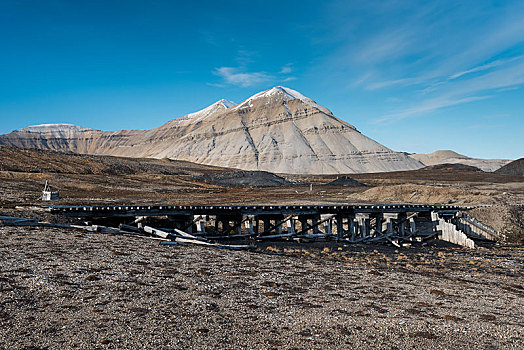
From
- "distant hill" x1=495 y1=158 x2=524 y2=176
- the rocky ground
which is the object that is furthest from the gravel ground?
"distant hill" x1=495 y1=158 x2=524 y2=176

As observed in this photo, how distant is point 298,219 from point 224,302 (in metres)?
20.8

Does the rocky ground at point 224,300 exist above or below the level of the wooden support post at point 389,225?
above

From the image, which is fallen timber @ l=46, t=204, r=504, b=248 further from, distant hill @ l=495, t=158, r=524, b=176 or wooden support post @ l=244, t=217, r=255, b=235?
distant hill @ l=495, t=158, r=524, b=176

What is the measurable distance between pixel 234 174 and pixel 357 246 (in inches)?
3501

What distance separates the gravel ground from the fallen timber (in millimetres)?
9304

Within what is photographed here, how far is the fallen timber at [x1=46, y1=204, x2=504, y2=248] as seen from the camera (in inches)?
985

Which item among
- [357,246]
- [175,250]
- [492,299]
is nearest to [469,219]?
[357,246]

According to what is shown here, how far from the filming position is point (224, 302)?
30.5 feet

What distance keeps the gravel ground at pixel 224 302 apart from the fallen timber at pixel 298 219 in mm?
9304

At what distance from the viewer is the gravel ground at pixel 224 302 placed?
721cm

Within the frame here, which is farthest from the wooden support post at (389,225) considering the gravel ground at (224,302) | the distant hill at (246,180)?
the distant hill at (246,180)

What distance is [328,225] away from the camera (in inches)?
1172

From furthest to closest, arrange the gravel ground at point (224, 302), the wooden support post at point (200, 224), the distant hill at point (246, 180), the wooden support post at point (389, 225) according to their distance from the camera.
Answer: the distant hill at point (246, 180), the wooden support post at point (389, 225), the wooden support post at point (200, 224), the gravel ground at point (224, 302)

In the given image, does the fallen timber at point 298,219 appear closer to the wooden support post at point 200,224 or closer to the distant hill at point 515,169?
the wooden support post at point 200,224
